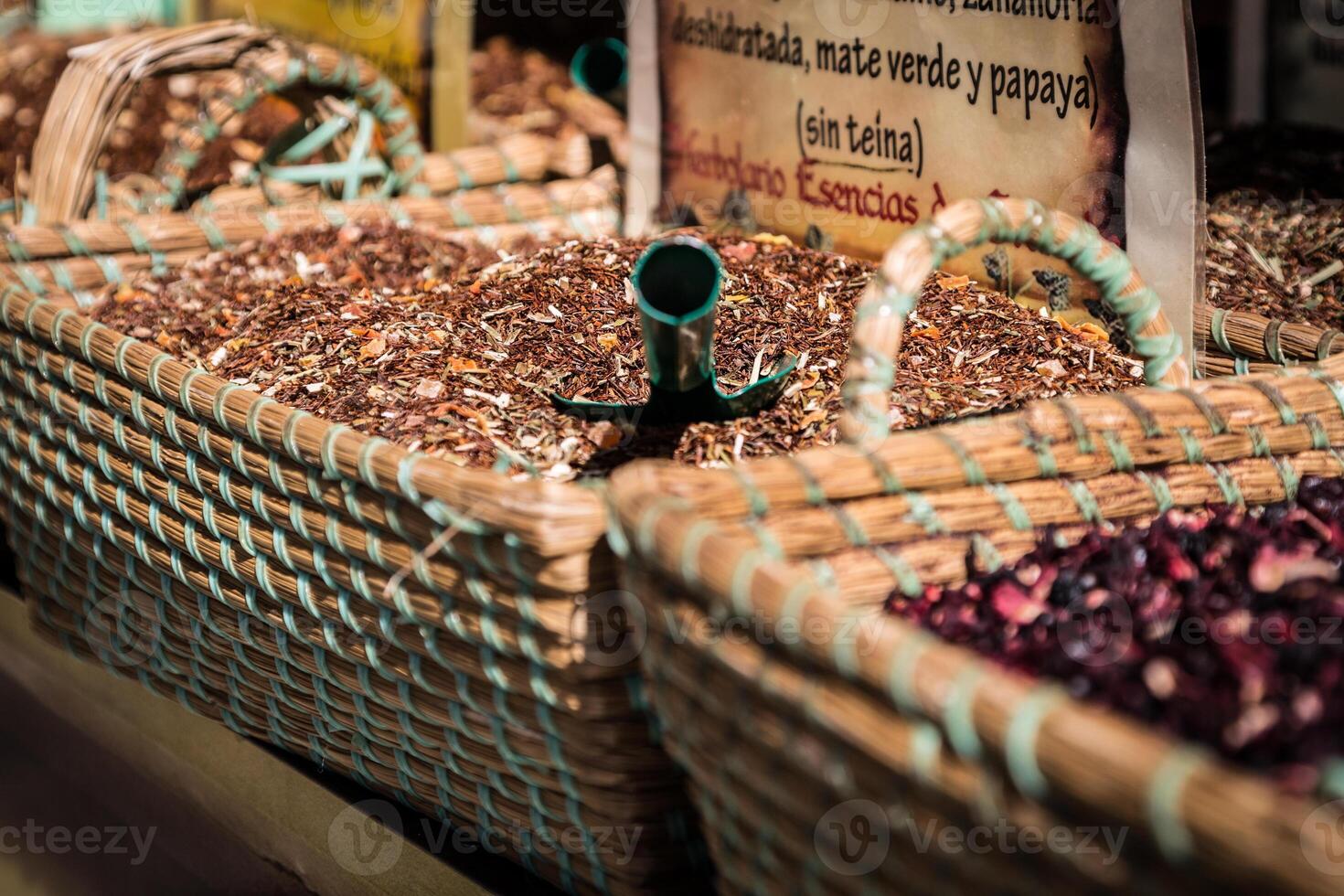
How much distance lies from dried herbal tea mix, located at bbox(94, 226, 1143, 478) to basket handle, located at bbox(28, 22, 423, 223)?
0.97 ft

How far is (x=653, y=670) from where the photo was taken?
841 millimetres

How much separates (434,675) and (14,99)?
2592 mm

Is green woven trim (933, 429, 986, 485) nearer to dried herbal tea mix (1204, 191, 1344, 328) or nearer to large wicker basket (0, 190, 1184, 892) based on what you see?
large wicker basket (0, 190, 1184, 892)

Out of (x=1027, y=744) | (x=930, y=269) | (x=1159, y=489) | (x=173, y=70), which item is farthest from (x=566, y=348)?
(x=173, y=70)

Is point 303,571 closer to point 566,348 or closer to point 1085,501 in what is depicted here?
point 566,348

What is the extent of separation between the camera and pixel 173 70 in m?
1.91

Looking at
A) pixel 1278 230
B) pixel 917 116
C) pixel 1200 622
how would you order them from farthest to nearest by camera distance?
pixel 1278 230
pixel 917 116
pixel 1200 622

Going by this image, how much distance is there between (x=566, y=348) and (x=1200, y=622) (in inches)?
28.7

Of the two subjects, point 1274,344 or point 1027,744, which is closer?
point 1027,744

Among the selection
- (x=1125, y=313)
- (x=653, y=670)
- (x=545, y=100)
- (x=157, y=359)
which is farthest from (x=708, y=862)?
(x=545, y=100)

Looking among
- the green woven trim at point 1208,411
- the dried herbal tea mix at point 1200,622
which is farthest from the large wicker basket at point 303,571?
the green woven trim at point 1208,411

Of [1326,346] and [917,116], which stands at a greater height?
[917,116]

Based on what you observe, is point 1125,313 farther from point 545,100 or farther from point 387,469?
point 545,100

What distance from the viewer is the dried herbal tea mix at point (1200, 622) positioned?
2.24 ft
